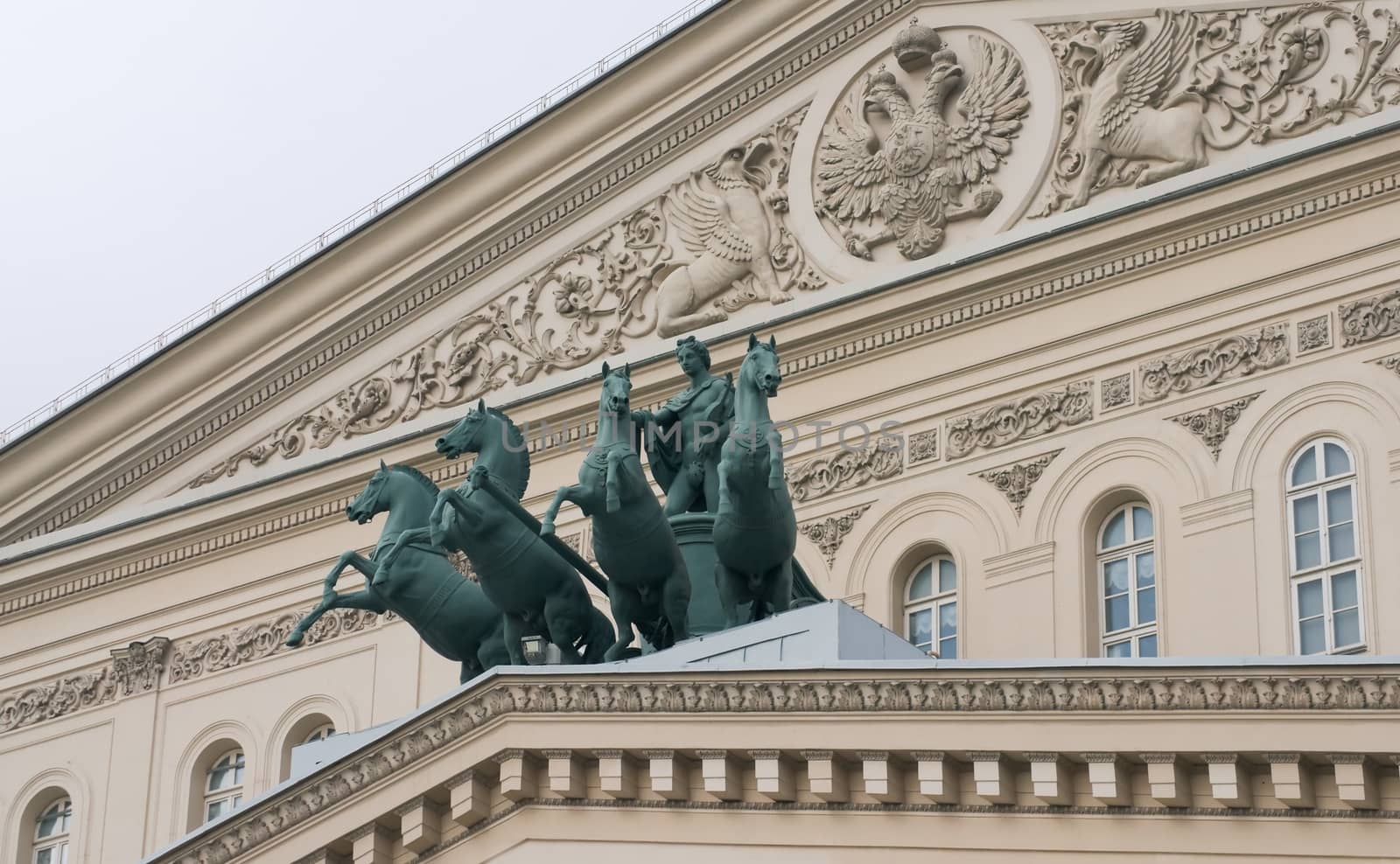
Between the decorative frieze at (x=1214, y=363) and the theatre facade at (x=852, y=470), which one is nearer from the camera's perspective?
the theatre facade at (x=852, y=470)

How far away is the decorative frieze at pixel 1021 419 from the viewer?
21375 mm

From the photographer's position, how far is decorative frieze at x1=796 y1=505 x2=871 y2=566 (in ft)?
72.8

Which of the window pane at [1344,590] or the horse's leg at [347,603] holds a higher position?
the window pane at [1344,590]

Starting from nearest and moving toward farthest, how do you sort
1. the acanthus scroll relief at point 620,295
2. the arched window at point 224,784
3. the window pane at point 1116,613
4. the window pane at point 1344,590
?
the window pane at point 1344,590, the window pane at point 1116,613, the acanthus scroll relief at point 620,295, the arched window at point 224,784

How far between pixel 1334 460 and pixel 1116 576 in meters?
1.73

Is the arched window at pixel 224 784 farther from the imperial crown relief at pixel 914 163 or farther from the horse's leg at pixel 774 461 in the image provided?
the horse's leg at pixel 774 461

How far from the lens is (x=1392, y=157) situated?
20.3 m

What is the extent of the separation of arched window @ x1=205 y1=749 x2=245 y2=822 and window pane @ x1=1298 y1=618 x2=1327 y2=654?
9007 millimetres

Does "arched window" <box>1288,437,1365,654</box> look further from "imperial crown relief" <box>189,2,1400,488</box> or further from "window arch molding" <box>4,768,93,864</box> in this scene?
"window arch molding" <box>4,768,93,864</box>

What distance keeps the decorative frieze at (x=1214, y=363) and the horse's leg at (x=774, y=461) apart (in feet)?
17.0

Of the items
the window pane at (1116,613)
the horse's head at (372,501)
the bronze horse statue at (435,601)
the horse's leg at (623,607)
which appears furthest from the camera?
the window pane at (1116,613)

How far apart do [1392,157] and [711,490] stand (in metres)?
5.68

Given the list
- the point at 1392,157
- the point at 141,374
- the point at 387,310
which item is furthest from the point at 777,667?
the point at 141,374

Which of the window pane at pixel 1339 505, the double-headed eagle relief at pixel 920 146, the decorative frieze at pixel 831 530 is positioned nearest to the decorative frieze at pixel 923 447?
the decorative frieze at pixel 831 530
